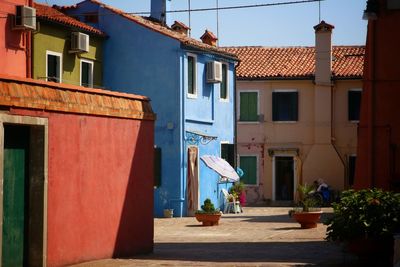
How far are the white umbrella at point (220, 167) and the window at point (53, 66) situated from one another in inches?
274

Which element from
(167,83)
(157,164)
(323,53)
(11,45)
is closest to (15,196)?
(11,45)

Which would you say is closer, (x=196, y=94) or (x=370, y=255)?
(x=370, y=255)

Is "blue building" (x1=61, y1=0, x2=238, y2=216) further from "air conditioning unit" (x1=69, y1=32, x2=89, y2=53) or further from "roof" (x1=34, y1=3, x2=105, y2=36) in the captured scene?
"air conditioning unit" (x1=69, y1=32, x2=89, y2=53)

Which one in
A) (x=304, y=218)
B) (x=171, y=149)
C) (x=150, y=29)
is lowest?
(x=304, y=218)

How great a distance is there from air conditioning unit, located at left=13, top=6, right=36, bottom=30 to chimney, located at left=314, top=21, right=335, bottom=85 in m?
20.8

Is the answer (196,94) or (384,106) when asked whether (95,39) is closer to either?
(196,94)

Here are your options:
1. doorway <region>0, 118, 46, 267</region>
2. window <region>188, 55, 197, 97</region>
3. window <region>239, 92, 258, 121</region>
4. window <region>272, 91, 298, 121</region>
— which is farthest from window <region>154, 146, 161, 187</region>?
doorway <region>0, 118, 46, 267</region>

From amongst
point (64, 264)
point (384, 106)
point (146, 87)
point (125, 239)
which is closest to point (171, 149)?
point (146, 87)

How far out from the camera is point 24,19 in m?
22.2

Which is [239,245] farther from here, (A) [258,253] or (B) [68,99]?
(B) [68,99]

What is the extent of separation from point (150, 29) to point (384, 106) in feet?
48.2

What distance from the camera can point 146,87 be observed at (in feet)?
102

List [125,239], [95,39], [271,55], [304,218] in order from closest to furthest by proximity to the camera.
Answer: [125,239] < [304,218] < [95,39] < [271,55]

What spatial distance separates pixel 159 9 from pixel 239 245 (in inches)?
712
